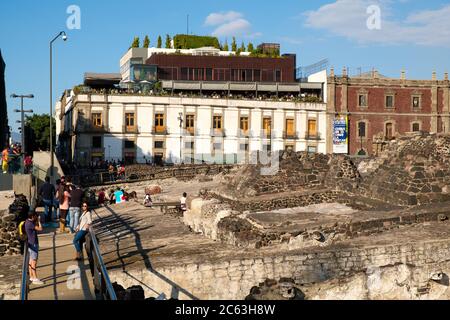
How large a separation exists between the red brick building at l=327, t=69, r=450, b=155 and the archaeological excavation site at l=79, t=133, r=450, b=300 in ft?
122

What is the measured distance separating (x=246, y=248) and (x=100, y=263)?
6025 mm

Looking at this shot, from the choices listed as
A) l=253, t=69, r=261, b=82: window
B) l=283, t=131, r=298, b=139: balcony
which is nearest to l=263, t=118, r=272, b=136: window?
l=283, t=131, r=298, b=139: balcony

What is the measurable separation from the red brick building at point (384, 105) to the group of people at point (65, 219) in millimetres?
43101

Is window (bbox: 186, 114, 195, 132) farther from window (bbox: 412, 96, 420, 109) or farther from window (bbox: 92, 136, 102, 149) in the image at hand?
window (bbox: 412, 96, 420, 109)

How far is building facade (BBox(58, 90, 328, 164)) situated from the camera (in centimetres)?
5375

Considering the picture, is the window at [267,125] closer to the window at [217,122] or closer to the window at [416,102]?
the window at [217,122]

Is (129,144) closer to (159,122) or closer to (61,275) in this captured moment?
(159,122)

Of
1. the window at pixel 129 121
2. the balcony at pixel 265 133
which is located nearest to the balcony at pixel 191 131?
the window at pixel 129 121

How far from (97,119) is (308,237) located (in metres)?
41.9

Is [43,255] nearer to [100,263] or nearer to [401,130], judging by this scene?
[100,263]

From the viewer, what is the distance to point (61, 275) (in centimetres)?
1110

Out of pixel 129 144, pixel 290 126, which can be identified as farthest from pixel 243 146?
pixel 129 144

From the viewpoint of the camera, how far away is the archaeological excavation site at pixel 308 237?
1206 centimetres

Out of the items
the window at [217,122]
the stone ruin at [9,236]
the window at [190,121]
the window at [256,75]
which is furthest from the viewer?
the window at [256,75]
